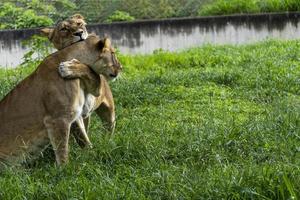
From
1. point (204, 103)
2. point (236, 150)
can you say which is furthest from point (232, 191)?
point (204, 103)

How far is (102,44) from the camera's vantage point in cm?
730

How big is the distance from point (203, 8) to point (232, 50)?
3.05 metres

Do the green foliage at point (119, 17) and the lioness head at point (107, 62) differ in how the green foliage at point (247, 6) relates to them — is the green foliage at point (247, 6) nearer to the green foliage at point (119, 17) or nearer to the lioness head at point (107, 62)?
the green foliage at point (119, 17)

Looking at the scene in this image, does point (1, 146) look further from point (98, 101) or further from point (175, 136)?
point (175, 136)

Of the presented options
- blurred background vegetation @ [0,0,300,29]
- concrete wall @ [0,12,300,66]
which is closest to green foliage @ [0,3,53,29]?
blurred background vegetation @ [0,0,300,29]

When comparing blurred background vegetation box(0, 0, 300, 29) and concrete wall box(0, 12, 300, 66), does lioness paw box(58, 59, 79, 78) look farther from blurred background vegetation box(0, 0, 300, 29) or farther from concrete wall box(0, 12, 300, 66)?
blurred background vegetation box(0, 0, 300, 29)

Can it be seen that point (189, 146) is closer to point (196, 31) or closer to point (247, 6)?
point (196, 31)

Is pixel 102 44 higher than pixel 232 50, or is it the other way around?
pixel 102 44

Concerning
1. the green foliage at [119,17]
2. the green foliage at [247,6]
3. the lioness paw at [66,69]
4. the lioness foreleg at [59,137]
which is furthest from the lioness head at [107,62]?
the green foliage at [247,6]

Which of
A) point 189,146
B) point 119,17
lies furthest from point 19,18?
point 189,146

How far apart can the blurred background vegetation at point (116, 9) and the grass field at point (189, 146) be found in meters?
4.50

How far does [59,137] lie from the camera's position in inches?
280

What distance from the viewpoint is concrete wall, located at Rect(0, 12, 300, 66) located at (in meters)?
15.5

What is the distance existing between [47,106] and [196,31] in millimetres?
8818
